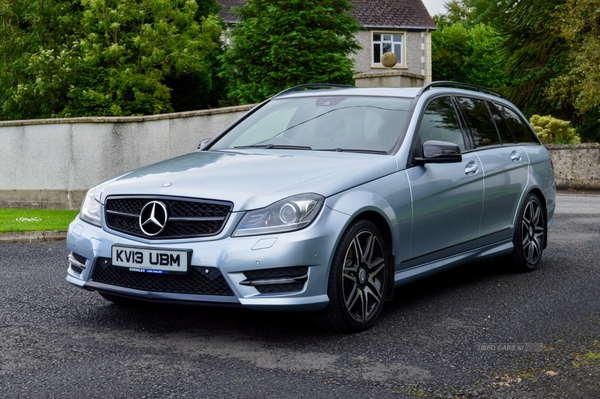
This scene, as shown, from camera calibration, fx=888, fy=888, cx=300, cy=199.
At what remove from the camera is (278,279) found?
5.25 m

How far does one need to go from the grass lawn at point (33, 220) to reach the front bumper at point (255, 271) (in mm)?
7017

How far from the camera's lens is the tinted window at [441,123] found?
6.83 meters

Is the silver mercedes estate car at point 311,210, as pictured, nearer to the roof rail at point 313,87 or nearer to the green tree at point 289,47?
the roof rail at point 313,87

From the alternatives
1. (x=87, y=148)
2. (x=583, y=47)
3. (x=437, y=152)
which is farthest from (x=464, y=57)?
(x=437, y=152)

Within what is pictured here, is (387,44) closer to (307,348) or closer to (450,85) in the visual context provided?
(450,85)

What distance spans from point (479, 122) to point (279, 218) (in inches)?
124

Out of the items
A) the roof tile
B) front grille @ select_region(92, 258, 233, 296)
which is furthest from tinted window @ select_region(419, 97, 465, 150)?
the roof tile

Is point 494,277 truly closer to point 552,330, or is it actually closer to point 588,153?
point 552,330

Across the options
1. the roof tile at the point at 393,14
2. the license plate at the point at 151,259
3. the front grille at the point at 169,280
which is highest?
the roof tile at the point at 393,14

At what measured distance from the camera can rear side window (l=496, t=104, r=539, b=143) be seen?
27.7 feet

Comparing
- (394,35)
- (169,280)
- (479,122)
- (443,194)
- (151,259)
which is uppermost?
(394,35)

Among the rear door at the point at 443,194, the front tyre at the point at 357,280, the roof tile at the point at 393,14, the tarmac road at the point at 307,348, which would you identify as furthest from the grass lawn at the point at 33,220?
the roof tile at the point at 393,14

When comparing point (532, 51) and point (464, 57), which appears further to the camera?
point (464, 57)

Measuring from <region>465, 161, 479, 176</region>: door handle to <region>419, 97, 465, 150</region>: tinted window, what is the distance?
0.17 meters
